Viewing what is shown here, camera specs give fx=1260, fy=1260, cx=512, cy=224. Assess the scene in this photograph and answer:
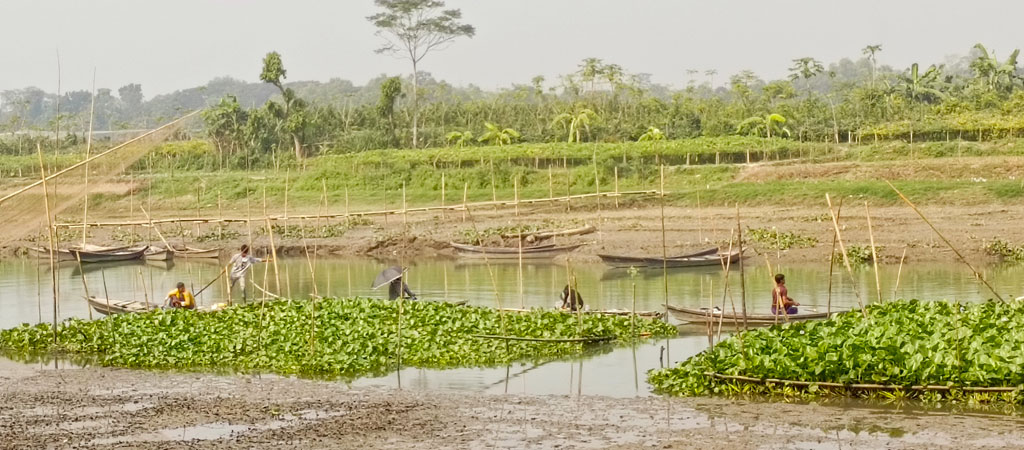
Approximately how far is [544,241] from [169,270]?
10173 mm

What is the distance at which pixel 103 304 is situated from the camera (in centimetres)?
2141

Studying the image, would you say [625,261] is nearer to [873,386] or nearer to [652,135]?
[873,386]

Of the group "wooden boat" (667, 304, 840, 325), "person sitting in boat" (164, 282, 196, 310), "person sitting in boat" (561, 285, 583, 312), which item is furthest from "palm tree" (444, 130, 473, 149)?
"wooden boat" (667, 304, 840, 325)

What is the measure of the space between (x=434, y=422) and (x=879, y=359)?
4579 millimetres

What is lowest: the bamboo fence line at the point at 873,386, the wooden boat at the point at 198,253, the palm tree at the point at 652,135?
the bamboo fence line at the point at 873,386

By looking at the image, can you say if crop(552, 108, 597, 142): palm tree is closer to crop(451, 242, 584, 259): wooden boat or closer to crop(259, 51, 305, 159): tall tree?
crop(259, 51, 305, 159): tall tree

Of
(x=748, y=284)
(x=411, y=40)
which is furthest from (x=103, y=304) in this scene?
(x=411, y=40)

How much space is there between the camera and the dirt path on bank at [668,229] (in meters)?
29.9

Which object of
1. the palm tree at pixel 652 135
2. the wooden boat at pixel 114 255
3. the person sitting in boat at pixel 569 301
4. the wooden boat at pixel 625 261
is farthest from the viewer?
the palm tree at pixel 652 135

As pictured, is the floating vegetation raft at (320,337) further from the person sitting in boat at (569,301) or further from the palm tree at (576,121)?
the palm tree at (576,121)

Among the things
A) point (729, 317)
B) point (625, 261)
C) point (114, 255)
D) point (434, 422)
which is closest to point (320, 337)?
point (434, 422)

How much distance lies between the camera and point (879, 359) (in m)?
12.9

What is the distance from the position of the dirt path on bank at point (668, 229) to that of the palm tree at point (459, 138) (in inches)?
519

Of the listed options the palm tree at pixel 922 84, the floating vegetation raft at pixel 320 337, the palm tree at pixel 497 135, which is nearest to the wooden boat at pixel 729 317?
the floating vegetation raft at pixel 320 337
